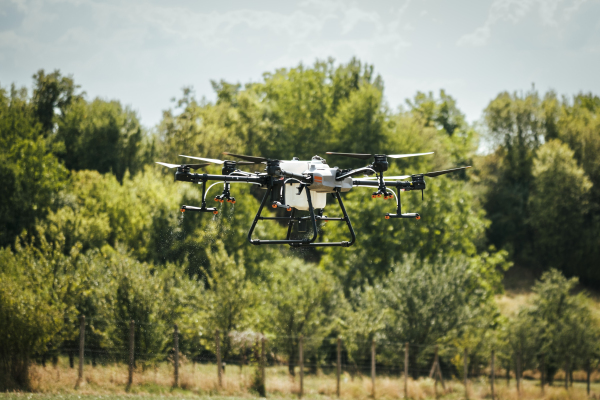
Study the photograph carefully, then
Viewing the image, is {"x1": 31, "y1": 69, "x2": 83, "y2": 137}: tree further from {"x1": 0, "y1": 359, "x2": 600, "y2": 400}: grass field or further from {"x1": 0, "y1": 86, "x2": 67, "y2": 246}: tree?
{"x1": 0, "y1": 359, "x2": 600, "y2": 400}: grass field

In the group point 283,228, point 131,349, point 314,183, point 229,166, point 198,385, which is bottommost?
point 198,385

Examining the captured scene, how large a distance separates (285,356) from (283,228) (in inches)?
698

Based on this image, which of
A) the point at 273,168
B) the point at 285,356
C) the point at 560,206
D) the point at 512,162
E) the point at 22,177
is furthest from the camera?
the point at 512,162

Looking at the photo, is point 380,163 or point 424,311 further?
point 424,311

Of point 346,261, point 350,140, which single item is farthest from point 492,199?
point 346,261

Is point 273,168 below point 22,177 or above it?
below

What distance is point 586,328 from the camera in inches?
1178

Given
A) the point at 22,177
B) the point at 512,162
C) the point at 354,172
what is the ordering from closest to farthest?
the point at 354,172 < the point at 22,177 < the point at 512,162

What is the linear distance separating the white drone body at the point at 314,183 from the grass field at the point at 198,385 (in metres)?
11.2

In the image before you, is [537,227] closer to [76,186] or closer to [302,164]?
[76,186]

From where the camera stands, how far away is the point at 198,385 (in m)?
20.9

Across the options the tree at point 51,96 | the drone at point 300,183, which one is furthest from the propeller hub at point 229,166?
the tree at point 51,96

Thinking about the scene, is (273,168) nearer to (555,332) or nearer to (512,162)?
(555,332)

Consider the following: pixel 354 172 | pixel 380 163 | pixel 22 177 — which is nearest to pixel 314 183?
pixel 354 172
